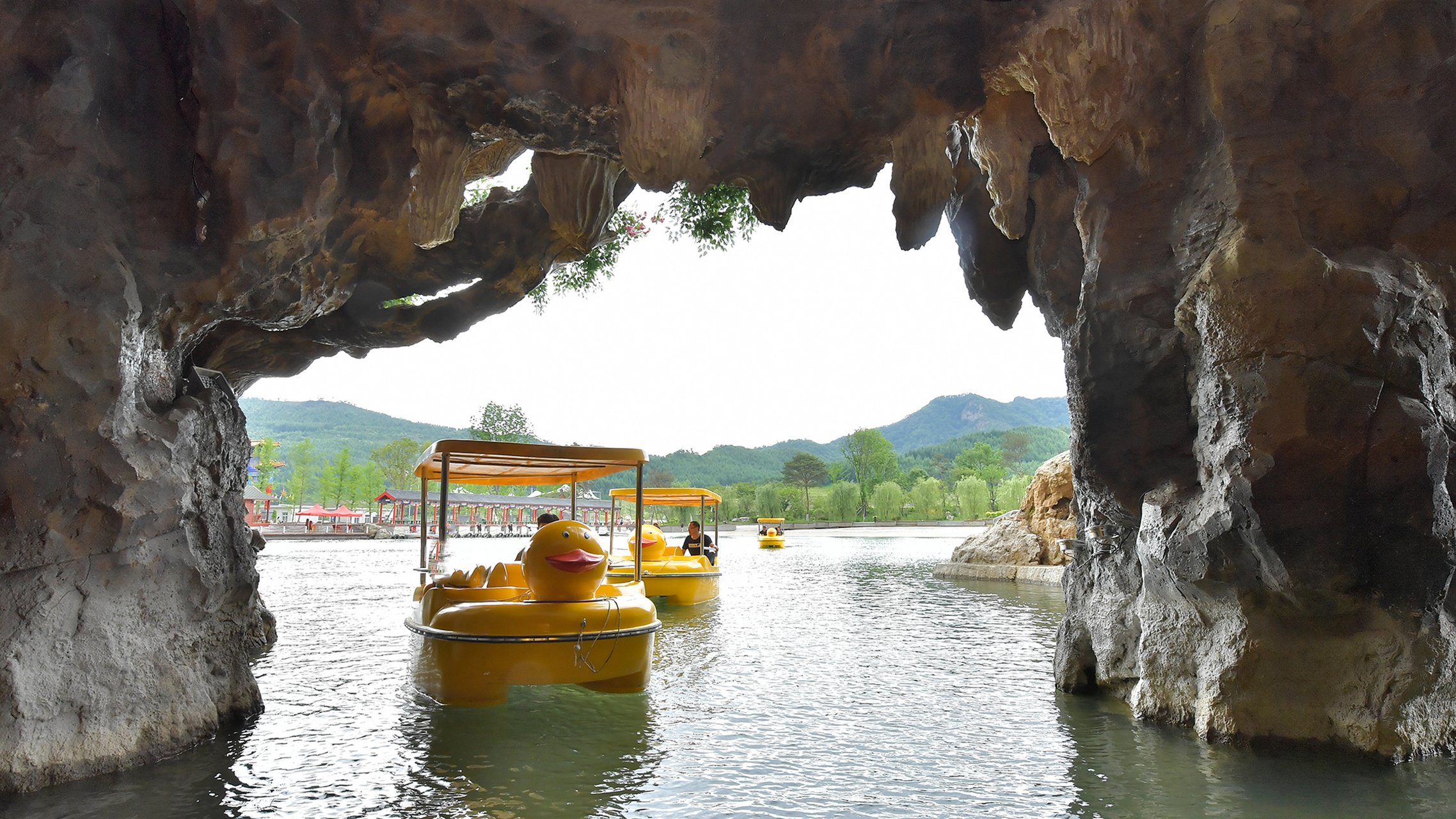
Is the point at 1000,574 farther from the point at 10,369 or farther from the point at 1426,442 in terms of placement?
the point at 10,369

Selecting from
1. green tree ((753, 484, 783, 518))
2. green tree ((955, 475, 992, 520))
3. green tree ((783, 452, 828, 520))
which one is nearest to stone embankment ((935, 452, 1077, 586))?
green tree ((955, 475, 992, 520))

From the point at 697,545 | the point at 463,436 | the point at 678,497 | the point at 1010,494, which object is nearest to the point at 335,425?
the point at 463,436

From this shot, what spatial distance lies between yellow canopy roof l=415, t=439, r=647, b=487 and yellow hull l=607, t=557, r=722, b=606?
3.46 m

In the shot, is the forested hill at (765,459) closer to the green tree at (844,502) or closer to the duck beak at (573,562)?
the green tree at (844,502)

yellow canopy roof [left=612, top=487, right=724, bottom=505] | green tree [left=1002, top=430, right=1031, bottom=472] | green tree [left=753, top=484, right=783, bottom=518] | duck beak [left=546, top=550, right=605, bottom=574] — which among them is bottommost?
green tree [left=753, top=484, right=783, bottom=518]

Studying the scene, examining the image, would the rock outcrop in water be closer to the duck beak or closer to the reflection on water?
the reflection on water

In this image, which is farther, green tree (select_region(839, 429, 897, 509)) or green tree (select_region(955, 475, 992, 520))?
green tree (select_region(839, 429, 897, 509))

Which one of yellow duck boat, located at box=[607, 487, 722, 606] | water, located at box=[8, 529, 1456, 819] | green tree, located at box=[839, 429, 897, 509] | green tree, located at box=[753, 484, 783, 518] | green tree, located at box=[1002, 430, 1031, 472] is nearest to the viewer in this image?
water, located at box=[8, 529, 1456, 819]

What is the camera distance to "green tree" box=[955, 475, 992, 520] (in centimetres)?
6088

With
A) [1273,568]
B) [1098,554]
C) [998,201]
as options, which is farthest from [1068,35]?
[1098,554]

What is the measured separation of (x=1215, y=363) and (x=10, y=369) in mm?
7799

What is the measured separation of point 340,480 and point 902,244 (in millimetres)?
66252

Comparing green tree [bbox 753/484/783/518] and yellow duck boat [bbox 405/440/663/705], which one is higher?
yellow duck boat [bbox 405/440/663/705]

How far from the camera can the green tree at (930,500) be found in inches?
2598
